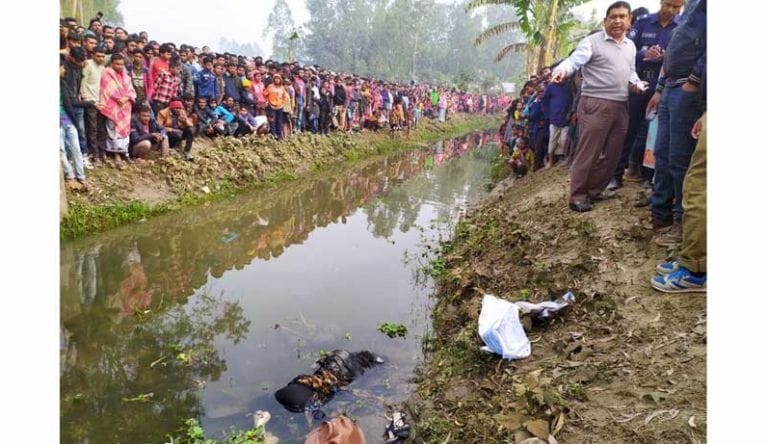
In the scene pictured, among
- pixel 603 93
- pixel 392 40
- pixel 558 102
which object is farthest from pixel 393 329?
pixel 392 40

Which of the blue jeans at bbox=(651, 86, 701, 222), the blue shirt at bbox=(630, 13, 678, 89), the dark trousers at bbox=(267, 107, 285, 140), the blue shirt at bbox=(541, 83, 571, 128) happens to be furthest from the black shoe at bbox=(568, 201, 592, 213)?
the dark trousers at bbox=(267, 107, 285, 140)

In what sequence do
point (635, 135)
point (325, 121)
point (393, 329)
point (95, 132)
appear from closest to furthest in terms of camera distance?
1. point (393, 329)
2. point (635, 135)
3. point (95, 132)
4. point (325, 121)

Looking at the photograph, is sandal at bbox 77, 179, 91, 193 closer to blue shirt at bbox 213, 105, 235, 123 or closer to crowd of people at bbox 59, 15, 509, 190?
crowd of people at bbox 59, 15, 509, 190

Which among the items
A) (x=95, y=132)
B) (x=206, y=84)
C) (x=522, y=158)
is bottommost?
(x=522, y=158)

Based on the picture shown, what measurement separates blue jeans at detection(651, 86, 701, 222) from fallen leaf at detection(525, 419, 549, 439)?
6.77 feet

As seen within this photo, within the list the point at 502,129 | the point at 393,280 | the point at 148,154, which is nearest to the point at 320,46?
the point at 502,129

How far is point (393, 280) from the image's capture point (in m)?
5.70

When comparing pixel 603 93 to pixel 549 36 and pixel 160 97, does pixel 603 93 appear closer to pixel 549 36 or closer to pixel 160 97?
pixel 160 97

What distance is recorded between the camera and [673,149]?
3.47 m

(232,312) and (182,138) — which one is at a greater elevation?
(182,138)

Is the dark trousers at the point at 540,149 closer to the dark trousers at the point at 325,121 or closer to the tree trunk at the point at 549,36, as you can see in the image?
the tree trunk at the point at 549,36

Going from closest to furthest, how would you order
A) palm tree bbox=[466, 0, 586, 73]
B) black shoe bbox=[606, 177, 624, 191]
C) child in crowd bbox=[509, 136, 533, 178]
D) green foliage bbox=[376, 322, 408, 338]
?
green foliage bbox=[376, 322, 408, 338] → black shoe bbox=[606, 177, 624, 191] → child in crowd bbox=[509, 136, 533, 178] → palm tree bbox=[466, 0, 586, 73]

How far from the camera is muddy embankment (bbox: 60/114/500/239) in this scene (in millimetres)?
6664

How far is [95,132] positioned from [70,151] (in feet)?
2.30
